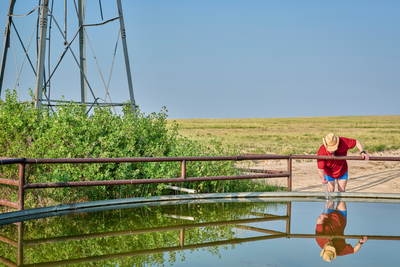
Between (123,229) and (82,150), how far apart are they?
2.88 meters

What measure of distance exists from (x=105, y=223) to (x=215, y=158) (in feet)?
9.07

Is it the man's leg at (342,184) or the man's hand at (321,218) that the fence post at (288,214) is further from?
the man's leg at (342,184)

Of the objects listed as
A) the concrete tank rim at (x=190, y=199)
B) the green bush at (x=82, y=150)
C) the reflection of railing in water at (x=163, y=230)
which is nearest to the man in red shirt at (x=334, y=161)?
the concrete tank rim at (x=190, y=199)

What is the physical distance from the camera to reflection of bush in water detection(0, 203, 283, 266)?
497 centimetres

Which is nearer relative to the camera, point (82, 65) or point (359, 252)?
point (359, 252)

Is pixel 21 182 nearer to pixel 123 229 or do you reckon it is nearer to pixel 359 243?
pixel 123 229

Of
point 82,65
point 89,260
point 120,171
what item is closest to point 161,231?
point 89,260

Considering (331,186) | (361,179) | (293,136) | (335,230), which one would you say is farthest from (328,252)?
(293,136)

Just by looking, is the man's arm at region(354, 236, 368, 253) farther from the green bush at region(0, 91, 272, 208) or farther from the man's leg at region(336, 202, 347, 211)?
the green bush at region(0, 91, 272, 208)

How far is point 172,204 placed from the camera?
8062mm

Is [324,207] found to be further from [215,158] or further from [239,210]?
[215,158]

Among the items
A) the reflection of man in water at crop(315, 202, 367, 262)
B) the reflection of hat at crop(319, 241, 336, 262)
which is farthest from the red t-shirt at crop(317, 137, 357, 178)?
the reflection of hat at crop(319, 241, 336, 262)

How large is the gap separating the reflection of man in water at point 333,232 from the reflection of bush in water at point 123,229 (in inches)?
47.7

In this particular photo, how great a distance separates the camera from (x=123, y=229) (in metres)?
6.17
